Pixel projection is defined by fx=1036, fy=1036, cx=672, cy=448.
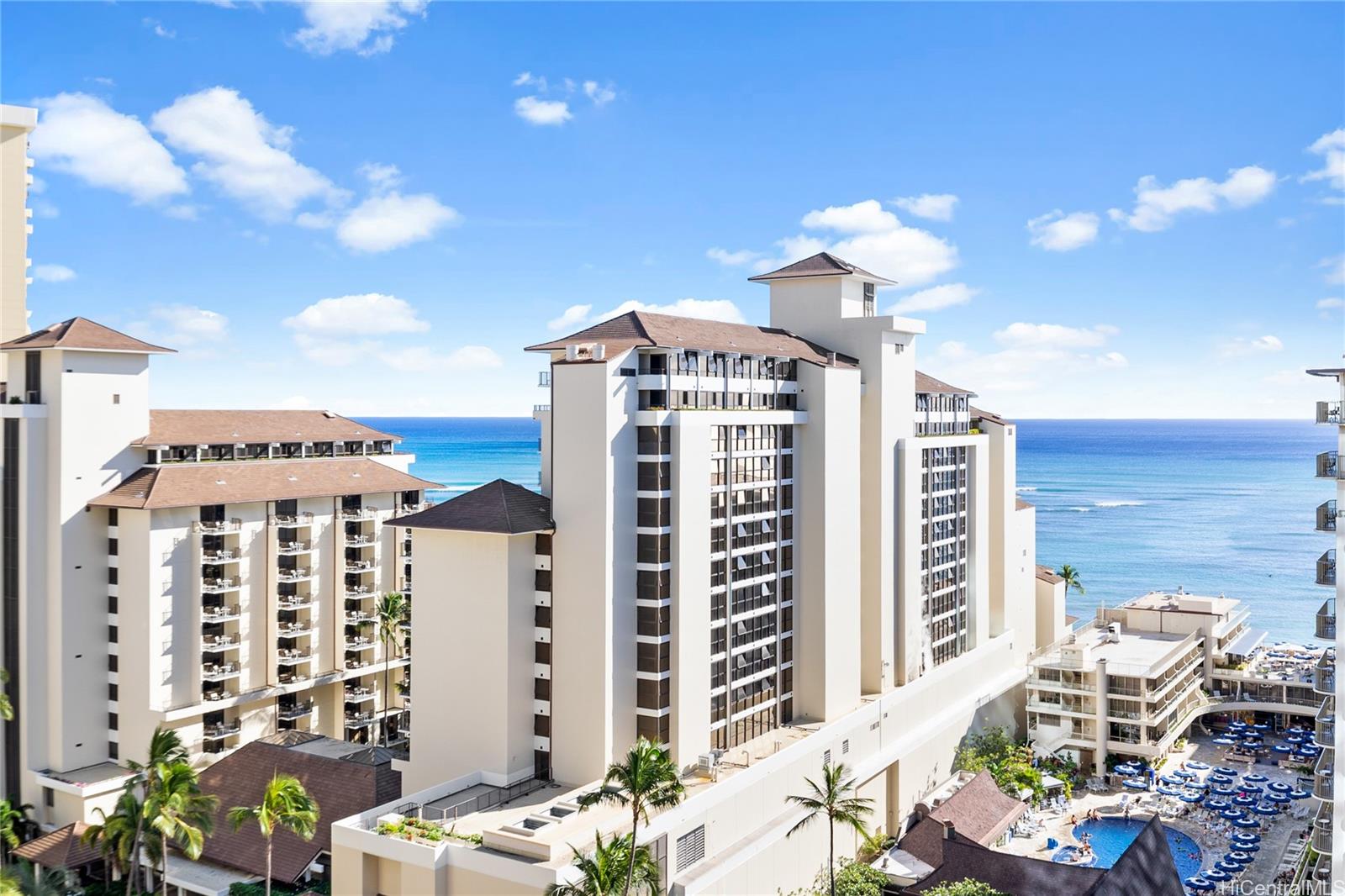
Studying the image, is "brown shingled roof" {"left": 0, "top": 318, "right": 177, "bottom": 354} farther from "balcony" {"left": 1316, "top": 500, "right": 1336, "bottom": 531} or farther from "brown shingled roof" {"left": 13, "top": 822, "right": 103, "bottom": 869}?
"balcony" {"left": 1316, "top": 500, "right": 1336, "bottom": 531}

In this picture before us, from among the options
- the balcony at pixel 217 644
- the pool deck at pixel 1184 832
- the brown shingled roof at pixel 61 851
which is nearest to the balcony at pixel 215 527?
the balcony at pixel 217 644

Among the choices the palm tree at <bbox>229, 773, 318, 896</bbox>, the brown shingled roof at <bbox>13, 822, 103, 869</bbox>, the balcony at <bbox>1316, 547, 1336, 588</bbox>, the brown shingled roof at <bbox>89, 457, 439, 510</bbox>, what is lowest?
the brown shingled roof at <bbox>13, 822, 103, 869</bbox>

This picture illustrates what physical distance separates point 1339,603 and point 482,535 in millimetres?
26233

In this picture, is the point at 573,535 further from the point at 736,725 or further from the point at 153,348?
the point at 153,348

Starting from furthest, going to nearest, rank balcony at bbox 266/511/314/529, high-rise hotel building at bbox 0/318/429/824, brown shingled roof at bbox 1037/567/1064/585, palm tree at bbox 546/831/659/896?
brown shingled roof at bbox 1037/567/1064/585
balcony at bbox 266/511/314/529
high-rise hotel building at bbox 0/318/429/824
palm tree at bbox 546/831/659/896

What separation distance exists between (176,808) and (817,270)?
113 feet

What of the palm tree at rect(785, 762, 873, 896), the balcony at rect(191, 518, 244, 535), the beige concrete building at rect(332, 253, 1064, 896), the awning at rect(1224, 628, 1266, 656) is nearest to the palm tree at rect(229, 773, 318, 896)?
the beige concrete building at rect(332, 253, 1064, 896)

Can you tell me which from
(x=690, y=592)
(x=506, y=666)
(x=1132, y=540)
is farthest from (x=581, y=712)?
(x=1132, y=540)

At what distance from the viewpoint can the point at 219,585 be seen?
45656mm

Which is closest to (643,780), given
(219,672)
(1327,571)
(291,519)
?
(1327,571)

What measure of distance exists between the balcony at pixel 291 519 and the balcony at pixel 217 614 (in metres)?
4.31

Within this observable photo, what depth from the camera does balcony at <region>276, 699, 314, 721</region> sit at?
4828 cm

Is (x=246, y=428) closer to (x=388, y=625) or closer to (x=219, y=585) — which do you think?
(x=219, y=585)

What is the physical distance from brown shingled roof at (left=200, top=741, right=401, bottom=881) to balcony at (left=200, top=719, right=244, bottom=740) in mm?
3221
